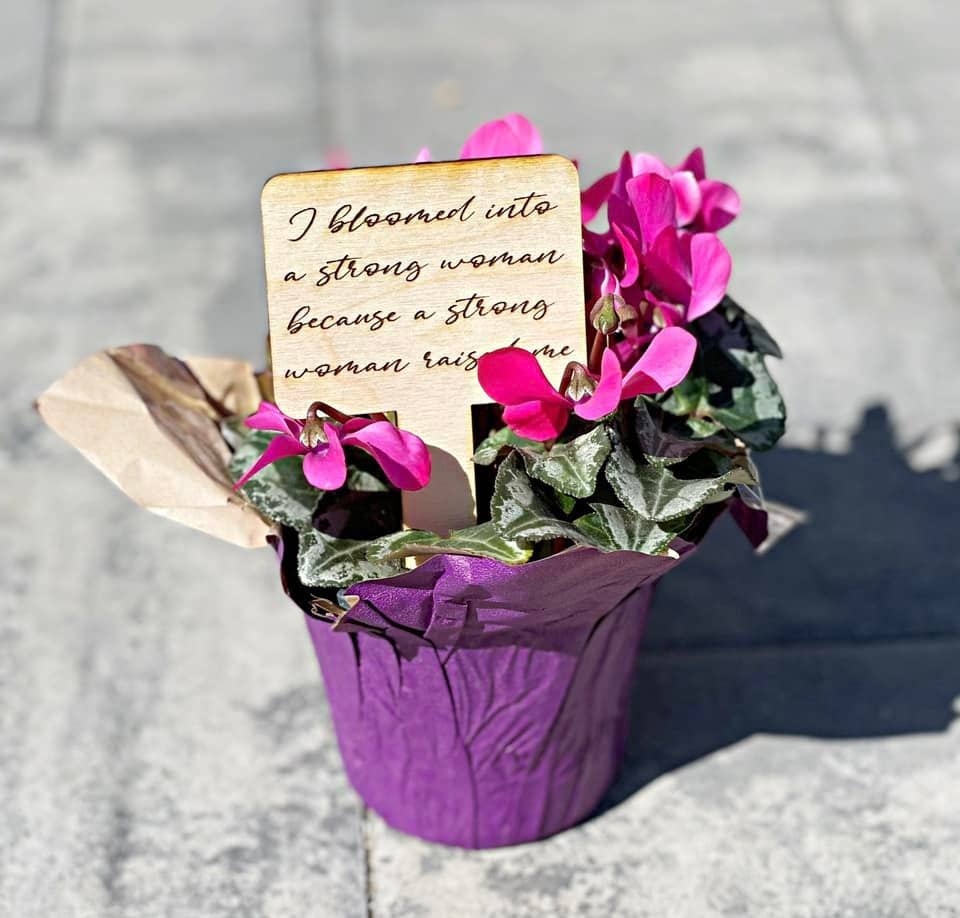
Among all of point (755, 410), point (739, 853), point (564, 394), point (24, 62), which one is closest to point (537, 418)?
point (564, 394)

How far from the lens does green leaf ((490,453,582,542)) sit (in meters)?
1.12

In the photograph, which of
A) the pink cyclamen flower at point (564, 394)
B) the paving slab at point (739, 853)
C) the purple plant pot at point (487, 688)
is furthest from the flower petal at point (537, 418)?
the paving slab at point (739, 853)

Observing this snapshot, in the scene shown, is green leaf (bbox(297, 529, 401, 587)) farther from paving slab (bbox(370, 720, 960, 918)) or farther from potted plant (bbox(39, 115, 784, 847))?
paving slab (bbox(370, 720, 960, 918))

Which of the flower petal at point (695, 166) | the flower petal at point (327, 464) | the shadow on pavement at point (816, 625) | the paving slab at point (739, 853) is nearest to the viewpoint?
the flower petal at point (327, 464)

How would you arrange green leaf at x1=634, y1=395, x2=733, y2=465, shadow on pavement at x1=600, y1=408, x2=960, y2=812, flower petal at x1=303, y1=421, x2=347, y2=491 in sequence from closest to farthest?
flower petal at x1=303, y1=421, x2=347, y2=491 < green leaf at x1=634, y1=395, x2=733, y2=465 < shadow on pavement at x1=600, y1=408, x2=960, y2=812

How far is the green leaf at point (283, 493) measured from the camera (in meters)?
1.26

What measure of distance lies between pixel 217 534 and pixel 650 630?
81 cm

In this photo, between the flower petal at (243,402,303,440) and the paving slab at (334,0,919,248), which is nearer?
the flower petal at (243,402,303,440)

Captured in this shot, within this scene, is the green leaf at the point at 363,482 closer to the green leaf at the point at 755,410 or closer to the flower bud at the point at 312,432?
the flower bud at the point at 312,432

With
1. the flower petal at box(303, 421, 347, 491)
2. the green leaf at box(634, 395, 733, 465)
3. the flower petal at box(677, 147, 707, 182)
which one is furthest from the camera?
the flower petal at box(677, 147, 707, 182)

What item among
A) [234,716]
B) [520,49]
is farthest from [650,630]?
[520,49]

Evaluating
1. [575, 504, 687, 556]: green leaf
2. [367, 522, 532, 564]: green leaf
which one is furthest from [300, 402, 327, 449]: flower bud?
[575, 504, 687, 556]: green leaf

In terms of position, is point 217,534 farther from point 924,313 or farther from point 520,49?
point 520,49

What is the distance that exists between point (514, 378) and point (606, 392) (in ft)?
0.27
